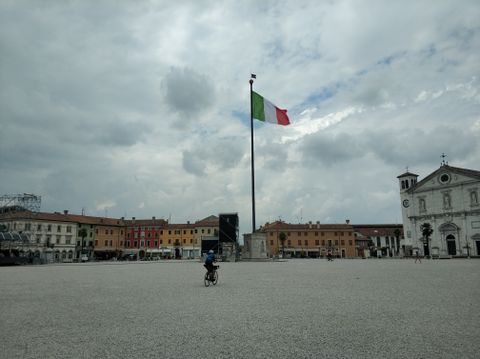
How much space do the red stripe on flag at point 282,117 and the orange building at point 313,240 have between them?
72161 millimetres

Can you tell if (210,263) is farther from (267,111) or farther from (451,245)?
(451,245)

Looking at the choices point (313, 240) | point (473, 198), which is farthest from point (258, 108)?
point (313, 240)

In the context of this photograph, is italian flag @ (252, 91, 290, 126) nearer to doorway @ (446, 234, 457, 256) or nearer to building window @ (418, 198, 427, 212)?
doorway @ (446, 234, 457, 256)

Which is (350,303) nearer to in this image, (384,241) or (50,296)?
(50,296)

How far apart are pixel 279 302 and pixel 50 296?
7.77 metres

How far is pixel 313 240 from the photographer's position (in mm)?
112188

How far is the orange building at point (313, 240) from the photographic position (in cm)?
11088

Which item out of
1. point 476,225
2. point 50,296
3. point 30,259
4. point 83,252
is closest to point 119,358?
point 50,296

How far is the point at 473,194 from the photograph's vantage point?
75.9 meters

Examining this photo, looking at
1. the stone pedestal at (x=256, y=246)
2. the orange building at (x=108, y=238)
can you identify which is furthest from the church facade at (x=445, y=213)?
the orange building at (x=108, y=238)

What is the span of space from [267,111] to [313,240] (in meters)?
77.6

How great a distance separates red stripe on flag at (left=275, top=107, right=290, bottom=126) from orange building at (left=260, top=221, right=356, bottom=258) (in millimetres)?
72161

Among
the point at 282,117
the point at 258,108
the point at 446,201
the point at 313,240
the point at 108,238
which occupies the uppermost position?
the point at 258,108

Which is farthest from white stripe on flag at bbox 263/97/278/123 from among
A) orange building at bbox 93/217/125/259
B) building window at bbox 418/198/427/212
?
orange building at bbox 93/217/125/259
